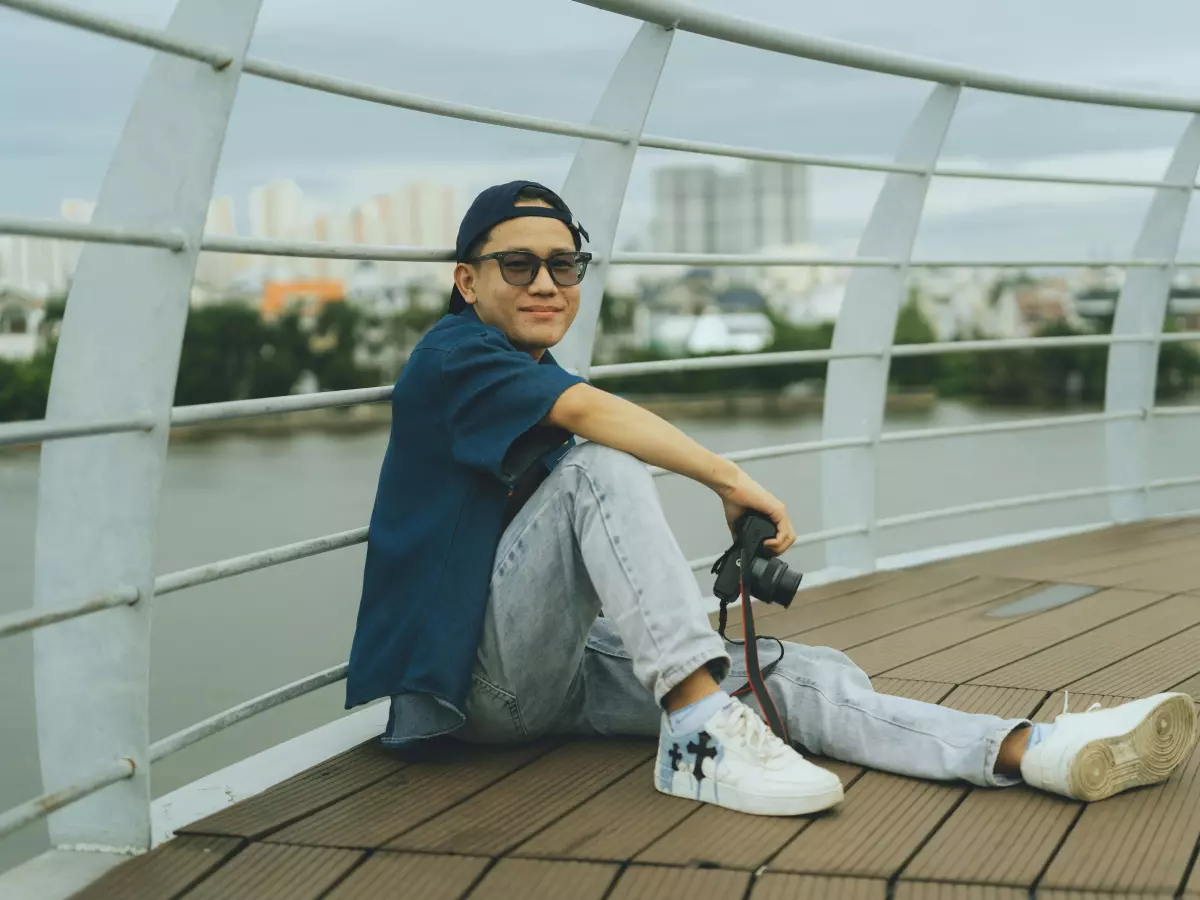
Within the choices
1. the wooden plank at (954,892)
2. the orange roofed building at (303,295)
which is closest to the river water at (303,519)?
the wooden plank at (954,892)

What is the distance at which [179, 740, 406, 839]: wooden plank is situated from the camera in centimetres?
172

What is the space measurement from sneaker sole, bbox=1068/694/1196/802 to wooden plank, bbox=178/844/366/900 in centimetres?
87

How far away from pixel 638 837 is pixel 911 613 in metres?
1.41

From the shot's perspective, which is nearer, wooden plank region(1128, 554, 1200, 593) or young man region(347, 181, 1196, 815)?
young man region(347, 181, 1196, 815)

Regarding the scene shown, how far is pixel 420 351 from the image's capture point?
187cm

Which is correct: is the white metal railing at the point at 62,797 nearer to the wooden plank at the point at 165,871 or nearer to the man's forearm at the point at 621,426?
the wooden plank at the point at 165,871

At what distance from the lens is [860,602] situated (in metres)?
3.04

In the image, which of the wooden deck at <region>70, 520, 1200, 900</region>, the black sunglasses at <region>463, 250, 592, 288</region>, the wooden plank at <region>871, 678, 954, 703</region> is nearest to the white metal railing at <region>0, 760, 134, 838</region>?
the wooden deck at <region>70, 520, 1200, 900</region>

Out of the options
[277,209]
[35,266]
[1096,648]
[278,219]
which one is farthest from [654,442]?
[277,209]

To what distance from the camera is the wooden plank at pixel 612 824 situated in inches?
63.1

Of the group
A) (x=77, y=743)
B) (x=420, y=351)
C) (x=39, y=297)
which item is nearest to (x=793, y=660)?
(x=420, y=351)

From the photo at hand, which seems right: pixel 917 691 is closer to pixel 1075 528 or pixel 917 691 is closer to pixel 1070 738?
pixel 1070 738

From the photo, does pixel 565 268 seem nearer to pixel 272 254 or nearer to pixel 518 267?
pixel 518 267

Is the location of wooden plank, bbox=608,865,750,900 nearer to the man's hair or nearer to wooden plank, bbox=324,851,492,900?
wooden plank, bbox=324,851,492,900
